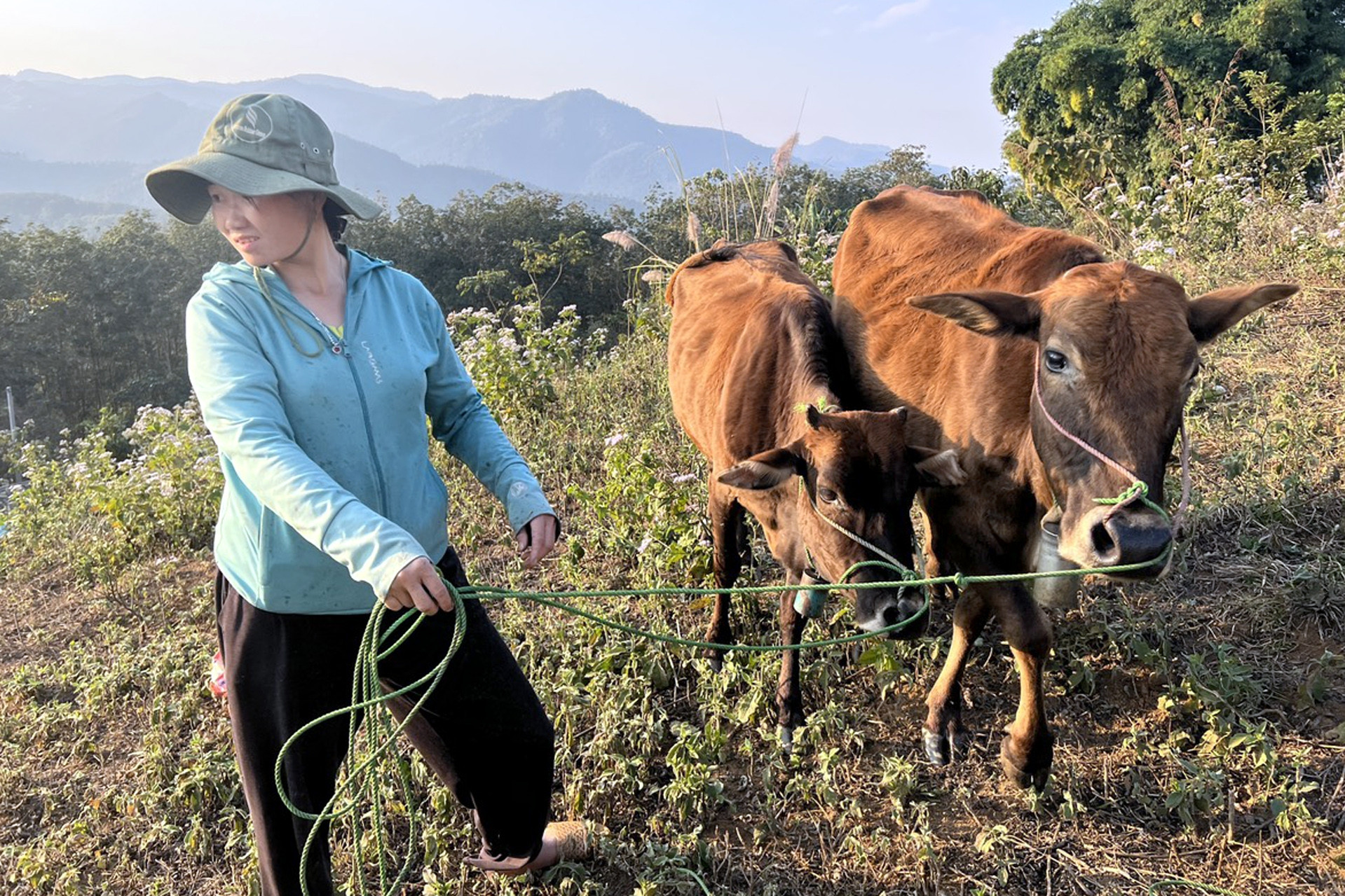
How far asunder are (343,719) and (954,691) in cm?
226

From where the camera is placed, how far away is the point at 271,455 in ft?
6.19

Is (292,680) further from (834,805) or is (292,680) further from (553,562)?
(553,562)

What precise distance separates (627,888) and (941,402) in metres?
2.12

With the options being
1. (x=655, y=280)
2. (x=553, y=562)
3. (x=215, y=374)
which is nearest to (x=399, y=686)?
(x=215, y=374)

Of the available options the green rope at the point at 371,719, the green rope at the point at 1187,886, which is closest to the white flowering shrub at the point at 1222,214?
the green rope at the point at 1187,886

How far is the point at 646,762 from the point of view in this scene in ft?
11.1

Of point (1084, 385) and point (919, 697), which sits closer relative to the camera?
point (1084, 385)

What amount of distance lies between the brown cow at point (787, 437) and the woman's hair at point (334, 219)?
4.80ft

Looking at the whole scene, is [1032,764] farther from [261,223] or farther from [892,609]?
[261,223]

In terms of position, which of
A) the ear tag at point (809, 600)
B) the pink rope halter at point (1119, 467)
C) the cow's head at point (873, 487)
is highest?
the pink rope halter at point (1119, 467)

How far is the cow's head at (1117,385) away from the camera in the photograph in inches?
94.0

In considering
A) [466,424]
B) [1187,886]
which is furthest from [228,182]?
[1187,886]

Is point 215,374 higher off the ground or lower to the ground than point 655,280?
higher

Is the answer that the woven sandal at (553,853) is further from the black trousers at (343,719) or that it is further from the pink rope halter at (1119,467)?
the pink rope halter at (1119,467)
